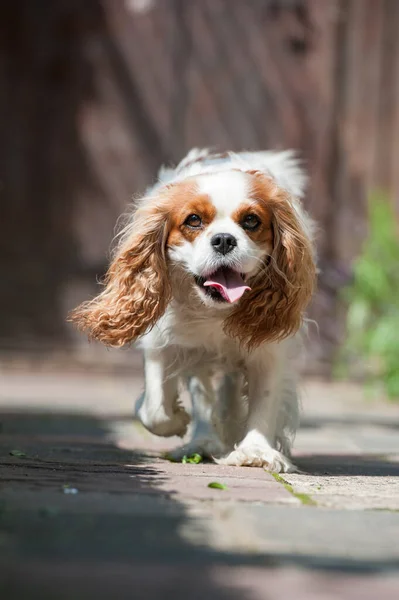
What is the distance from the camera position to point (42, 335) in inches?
273

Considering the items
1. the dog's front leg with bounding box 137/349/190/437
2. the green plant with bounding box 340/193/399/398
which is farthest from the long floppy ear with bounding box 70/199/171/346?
the green plant with bounding box 340/193/399/398

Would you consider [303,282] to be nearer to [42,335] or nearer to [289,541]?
[289,541]

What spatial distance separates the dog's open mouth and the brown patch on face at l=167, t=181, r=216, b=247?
0.43ft

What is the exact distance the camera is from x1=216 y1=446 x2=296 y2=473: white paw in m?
2.99

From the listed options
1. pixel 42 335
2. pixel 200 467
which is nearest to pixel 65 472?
pixel 200 467

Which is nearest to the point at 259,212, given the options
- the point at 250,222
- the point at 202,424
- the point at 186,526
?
the point at 250,222

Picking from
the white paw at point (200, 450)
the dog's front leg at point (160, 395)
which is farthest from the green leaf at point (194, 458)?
the dog's front leg at point (160, 395)

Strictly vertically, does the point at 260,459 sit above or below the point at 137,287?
below

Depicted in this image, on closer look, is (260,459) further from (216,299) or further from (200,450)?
(216,299)

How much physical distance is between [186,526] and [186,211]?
1321 millimetres

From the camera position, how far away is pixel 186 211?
311cm

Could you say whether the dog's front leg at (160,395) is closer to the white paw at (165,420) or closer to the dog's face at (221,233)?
the white paw at (165,420)

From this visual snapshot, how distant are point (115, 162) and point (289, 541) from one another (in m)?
5.27

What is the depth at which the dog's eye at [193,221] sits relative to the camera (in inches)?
121
